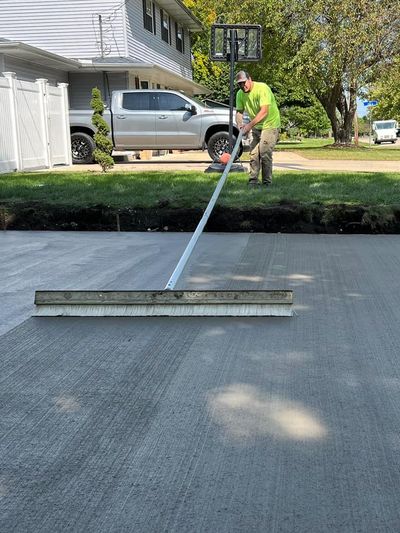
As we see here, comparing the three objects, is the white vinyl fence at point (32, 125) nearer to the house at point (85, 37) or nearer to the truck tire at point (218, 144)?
the truck tire at point (218, 144)

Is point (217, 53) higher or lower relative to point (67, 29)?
lower

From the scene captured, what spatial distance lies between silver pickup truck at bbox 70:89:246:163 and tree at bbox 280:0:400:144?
11768mm

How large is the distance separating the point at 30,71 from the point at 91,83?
3.08 meters

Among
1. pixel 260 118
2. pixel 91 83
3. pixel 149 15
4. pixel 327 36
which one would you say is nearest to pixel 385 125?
pixel 327 36

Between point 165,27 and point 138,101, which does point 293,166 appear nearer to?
point 138,101

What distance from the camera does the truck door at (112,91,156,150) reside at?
17.5 metres

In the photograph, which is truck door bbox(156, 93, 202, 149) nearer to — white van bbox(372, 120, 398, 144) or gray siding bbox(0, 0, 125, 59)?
gray siding bbox(0, 0, 125, 59)

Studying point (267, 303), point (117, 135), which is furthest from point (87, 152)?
point (267, 303)

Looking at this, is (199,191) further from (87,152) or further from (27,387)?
(87,152)

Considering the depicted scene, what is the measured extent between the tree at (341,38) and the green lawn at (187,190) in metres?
17.3

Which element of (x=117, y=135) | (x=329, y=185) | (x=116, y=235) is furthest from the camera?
(x=117, y=135)

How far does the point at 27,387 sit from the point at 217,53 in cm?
1080

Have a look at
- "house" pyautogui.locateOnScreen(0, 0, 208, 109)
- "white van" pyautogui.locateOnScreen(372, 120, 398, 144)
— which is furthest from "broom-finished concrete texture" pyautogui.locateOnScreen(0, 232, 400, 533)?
"white van" pyautogui.locateOnScreen(372, 120, 398, 144)

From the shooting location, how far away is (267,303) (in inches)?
153
